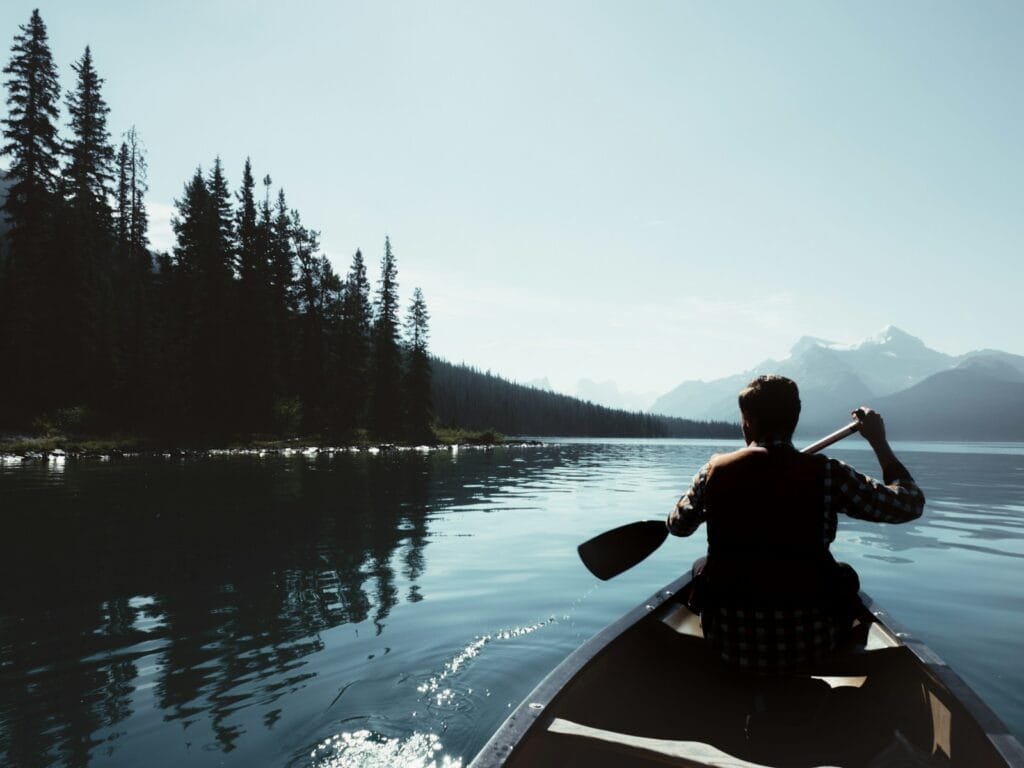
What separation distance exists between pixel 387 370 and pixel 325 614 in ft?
175

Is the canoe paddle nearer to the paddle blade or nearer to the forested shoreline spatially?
the paddle blade

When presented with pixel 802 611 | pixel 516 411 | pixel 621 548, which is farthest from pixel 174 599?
pixel 516 411

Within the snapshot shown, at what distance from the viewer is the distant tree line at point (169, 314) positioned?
131 feet

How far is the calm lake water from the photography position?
4828mm

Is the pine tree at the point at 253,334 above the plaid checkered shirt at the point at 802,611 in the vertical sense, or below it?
above

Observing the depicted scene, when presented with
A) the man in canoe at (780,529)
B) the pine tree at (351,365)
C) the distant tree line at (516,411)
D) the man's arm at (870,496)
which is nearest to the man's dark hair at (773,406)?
the man in canoe at (780,529)

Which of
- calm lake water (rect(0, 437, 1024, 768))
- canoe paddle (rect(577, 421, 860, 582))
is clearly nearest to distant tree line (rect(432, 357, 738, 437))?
calm lake water (rect(0, 437, 1024, 768))

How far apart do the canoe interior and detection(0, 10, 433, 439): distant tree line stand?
4374cm

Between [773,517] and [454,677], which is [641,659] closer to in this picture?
[773,517]

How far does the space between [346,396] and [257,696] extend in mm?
54453

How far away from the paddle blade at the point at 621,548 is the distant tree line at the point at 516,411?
10177cm

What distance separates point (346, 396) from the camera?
58.1m

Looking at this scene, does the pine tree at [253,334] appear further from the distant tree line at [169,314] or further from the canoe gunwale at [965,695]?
the canoe gunwale at [965,695]

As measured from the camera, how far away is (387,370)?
59969 mm
